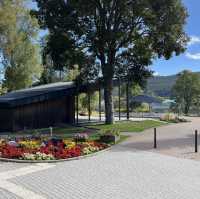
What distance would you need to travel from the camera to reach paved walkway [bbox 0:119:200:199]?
10625 millimetres

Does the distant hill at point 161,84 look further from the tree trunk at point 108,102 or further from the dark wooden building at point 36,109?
the tree trunk at point 108,102

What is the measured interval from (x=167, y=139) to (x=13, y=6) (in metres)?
28.8

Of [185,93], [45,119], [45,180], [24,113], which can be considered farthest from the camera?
[185,93]

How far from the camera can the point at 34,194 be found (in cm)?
1048

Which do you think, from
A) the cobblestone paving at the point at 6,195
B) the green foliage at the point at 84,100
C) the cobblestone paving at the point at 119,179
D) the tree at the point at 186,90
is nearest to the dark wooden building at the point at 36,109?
the cobblestone paving at the point at 119,179

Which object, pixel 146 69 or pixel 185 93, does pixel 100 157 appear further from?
pixel 185 93

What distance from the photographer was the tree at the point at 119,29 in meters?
29.4

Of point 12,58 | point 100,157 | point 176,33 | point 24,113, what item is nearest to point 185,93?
point 12,58

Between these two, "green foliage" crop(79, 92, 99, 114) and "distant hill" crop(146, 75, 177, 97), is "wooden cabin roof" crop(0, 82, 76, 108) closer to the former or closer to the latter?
"green foliage" crop(79, 92, 99, 114)

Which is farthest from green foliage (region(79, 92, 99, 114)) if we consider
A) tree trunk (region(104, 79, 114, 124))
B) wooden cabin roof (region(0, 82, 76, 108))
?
tree trunk (region(104, 79, 114, 124))

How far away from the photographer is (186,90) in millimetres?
73562

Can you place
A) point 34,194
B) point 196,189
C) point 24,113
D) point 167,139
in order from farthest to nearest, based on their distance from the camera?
1. point 24,113
2. point 167,139
3. point 196,189
4. point 34,194

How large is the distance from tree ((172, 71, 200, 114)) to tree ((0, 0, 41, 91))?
35.1 m

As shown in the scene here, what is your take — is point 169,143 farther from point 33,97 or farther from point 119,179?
point 33,97
